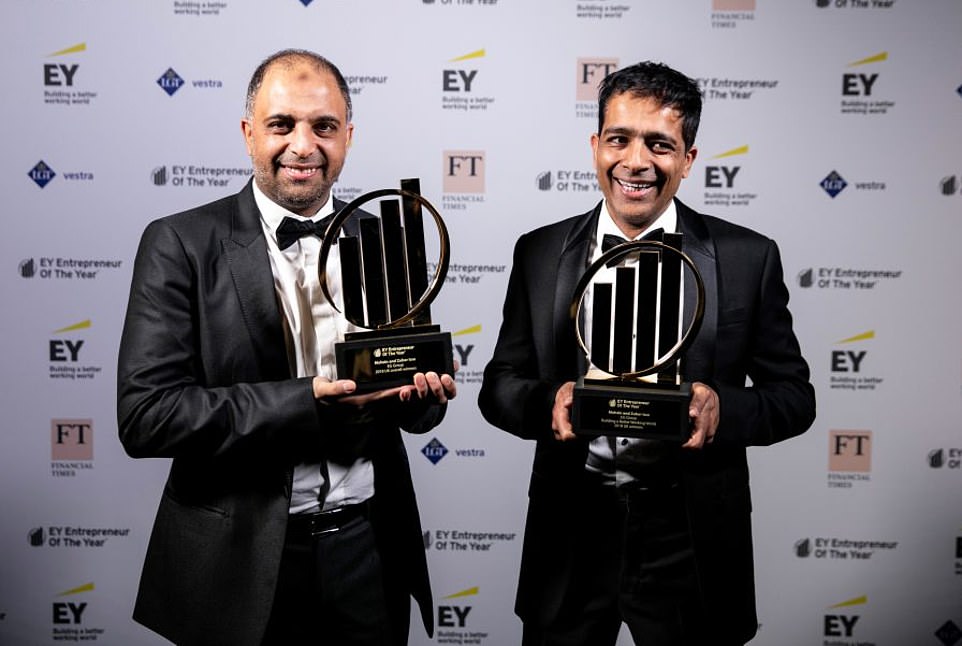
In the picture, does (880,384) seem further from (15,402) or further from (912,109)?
(15,402)

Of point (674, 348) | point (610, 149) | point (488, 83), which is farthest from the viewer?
point (488, 83)

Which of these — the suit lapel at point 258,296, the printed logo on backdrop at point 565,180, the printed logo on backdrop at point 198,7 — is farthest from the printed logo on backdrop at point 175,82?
the suit lapel at point 258,296

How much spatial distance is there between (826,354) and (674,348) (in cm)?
175

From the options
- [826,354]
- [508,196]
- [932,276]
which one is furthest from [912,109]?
[508,196]

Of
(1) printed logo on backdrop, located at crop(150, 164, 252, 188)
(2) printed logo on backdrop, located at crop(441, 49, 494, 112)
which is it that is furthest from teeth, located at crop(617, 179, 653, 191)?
(1) printed logo on backdrop, located at crop(150, 164, 252, 188)

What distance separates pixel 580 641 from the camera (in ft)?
7.21

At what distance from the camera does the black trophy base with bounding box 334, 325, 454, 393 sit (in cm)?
196

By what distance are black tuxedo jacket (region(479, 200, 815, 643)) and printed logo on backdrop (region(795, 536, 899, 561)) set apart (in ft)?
4.89

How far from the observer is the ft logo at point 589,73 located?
3.39 m

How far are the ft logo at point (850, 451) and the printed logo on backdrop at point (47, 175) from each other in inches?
124

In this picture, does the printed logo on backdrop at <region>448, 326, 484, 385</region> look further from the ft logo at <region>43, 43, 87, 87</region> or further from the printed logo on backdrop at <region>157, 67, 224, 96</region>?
the ft logo at <region>43, 43, 87, 87</region>

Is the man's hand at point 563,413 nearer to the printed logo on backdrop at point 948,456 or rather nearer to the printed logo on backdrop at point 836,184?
the printed logo on backdrop at point 836,184

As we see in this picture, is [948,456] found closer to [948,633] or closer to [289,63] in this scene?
[948,633]

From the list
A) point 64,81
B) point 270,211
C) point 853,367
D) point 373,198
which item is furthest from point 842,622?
point 64,81
